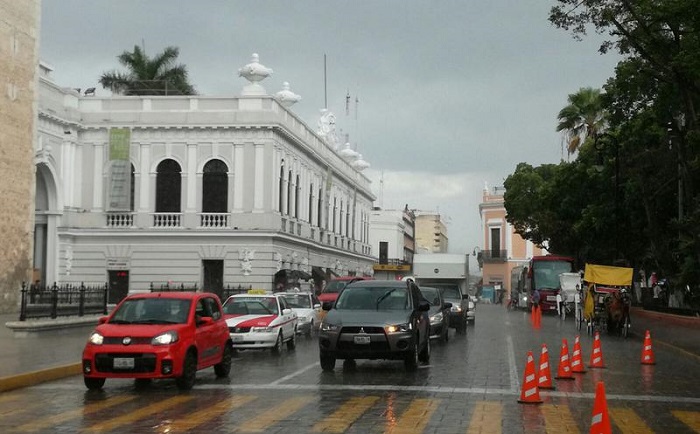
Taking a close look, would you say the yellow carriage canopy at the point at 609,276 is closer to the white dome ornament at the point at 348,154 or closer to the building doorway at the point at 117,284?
the building doorway at the point at 117,284

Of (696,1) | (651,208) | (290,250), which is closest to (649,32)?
(696,1)

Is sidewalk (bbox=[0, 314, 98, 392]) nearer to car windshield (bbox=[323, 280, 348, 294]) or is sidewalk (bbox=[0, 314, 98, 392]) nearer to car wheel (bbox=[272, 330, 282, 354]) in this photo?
car wheel (bbox=[272, 330, 282, 354])

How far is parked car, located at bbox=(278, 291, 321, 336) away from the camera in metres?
30.5

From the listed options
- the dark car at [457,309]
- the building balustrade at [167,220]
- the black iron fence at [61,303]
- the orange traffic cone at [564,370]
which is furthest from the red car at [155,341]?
the building balustrade at [167,220]

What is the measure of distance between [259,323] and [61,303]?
10.6 metres

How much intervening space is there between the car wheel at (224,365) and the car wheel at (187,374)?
161cm

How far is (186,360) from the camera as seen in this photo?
15.0m

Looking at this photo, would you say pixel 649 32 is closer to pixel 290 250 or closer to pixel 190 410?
pixel 190 410

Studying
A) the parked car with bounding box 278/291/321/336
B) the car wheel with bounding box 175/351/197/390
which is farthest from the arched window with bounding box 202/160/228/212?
the car wheel with bounding box 175/351/197/390

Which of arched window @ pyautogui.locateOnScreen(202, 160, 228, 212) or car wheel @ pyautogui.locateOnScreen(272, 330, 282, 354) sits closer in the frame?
car wheel @ pyautogui.locateOnScreen(272, 330, 282, 354)

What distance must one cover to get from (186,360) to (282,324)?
28.8 feet

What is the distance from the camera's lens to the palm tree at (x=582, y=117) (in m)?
57.1

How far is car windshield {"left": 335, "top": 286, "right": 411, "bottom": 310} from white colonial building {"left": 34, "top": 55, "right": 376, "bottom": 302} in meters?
33.4

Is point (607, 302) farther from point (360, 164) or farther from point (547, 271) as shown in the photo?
point (360, 164)
